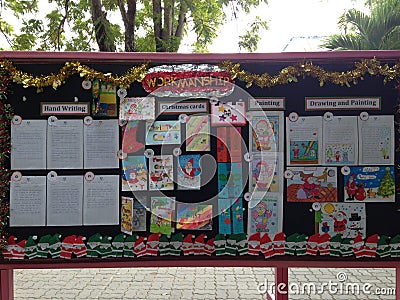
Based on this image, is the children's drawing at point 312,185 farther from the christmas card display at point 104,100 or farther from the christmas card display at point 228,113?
the christmas card display at point 104,100

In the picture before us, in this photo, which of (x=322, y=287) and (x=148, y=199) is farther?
(x=322, y=287)

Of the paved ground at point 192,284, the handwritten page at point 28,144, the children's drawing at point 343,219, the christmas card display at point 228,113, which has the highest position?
the christmas card display at point 228,113

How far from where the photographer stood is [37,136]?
3275 millimetres

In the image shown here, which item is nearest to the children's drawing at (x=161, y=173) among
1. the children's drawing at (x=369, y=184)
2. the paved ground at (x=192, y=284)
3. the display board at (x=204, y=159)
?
the display board at (x=204, y=159)

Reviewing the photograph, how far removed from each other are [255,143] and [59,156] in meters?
1.51

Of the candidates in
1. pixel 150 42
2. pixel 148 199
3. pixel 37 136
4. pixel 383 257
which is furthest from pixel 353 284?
pixel 150 42

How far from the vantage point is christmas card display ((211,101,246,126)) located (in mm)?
3305

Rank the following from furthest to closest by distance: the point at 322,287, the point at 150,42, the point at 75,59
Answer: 1. the point at 150,42
2. the point at 322,287
3. the point at 75,59

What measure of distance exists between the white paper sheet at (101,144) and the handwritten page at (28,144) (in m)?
0.33

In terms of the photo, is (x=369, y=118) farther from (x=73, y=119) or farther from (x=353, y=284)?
(x=353, y=284)

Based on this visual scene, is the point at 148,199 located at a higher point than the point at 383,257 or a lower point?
higher

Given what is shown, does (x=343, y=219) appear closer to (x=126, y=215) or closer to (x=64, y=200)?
(x=126, y=215)

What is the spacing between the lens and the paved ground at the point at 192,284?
16.8ft

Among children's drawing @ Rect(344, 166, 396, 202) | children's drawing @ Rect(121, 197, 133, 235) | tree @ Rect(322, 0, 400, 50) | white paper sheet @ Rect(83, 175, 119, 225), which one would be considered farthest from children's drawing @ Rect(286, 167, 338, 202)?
tree @ Rect(322, 0, 400, 50)
